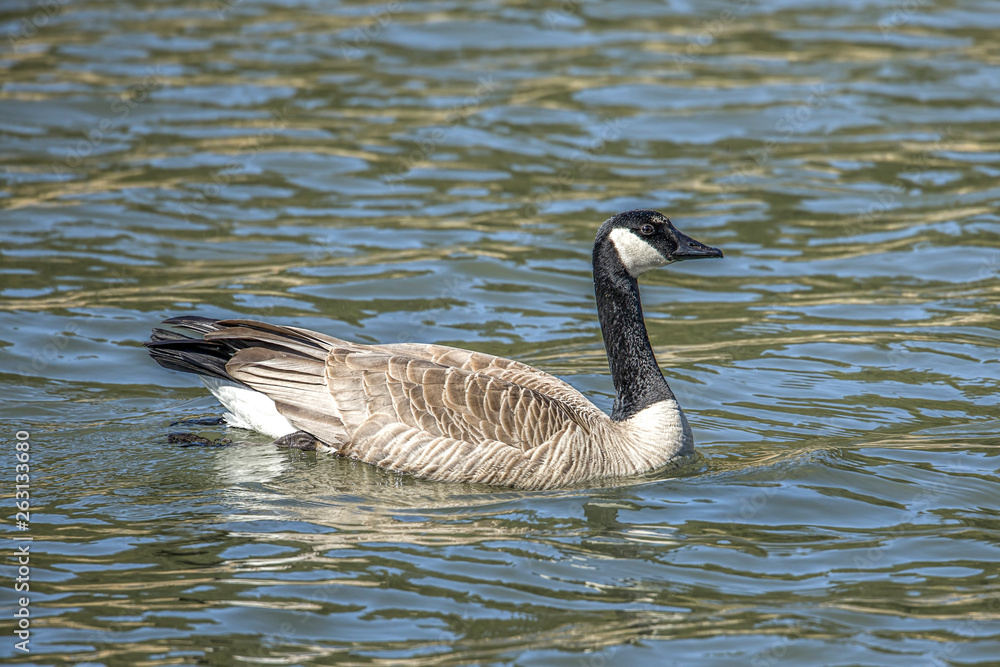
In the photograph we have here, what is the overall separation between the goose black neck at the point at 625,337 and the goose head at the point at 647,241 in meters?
0.08

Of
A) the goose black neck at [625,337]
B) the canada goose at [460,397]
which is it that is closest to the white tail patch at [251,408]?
the canada goose at [460,397]

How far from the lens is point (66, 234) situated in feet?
48.7

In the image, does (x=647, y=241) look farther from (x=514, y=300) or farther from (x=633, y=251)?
(x=514, y=300)

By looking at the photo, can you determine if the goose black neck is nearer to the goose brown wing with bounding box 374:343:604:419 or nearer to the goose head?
the goose head

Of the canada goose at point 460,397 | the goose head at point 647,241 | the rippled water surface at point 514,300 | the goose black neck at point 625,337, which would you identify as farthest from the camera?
the goose black neck at point 625,337

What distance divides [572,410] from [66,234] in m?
8.32

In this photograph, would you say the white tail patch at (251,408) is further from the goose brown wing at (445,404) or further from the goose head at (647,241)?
the goose head at (647,241)

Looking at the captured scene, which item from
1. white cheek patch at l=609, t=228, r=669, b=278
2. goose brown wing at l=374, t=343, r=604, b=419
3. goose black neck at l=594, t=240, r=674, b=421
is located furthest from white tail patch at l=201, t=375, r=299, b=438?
white cheek patch at l=609, t=228, r=669, b=278

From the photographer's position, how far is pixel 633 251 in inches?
380

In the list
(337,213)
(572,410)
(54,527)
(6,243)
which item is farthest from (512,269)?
(54,527)

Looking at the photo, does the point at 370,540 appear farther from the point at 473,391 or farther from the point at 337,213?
the point at 337,213

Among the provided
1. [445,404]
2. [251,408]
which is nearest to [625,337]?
[445,404]

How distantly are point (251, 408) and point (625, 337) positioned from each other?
10.4 feet

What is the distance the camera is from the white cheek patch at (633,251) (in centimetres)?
961
